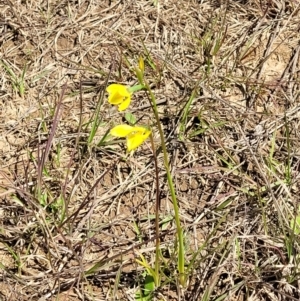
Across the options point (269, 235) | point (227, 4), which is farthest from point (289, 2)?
point (269, 235)

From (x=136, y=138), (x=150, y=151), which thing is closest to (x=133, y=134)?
(x=136, y=138)

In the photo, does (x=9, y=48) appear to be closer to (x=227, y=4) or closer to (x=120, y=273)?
(x=227, y=4)

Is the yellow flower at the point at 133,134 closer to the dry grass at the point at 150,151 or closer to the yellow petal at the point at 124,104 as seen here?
the yellow petal at the point at 124,104

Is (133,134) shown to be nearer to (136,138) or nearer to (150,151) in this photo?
(136,138)

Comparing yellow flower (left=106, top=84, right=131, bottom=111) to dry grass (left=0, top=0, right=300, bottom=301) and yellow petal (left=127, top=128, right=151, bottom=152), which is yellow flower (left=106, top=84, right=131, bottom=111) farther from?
dry grass (left=0, top=0, right=300, bottom=301)

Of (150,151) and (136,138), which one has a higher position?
(136,138)

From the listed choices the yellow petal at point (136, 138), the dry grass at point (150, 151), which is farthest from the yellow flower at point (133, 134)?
the dry grass at point (150, 151)

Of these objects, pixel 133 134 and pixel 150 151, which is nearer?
pixel 133 134
